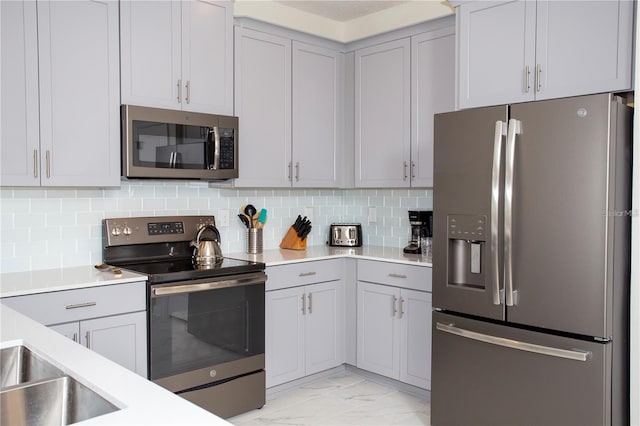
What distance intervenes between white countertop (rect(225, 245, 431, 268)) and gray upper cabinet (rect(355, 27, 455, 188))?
0.46 metres

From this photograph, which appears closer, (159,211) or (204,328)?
(204,328)

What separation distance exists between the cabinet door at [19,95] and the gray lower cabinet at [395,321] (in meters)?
2.02

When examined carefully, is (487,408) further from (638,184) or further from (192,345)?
(192,345)

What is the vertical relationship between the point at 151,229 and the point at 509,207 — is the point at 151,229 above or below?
below

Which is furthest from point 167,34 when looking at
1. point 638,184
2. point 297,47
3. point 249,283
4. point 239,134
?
point 638,184

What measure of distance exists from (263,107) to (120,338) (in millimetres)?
1687

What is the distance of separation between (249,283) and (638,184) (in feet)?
6.34

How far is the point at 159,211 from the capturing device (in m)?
3.42

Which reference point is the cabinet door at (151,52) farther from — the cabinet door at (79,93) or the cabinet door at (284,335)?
the cabinet door at (284,335)

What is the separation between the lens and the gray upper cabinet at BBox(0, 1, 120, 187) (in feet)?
8.51

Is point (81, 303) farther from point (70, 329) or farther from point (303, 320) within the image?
point (303, 320)

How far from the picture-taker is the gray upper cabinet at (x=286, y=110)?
354cm

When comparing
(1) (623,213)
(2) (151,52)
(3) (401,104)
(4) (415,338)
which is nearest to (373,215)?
(3) (401,104)

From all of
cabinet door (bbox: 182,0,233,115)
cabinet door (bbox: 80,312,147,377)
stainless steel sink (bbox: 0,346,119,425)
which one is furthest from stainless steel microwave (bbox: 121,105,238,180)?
stainless steel sink (bbox: 0,346,119,425)
